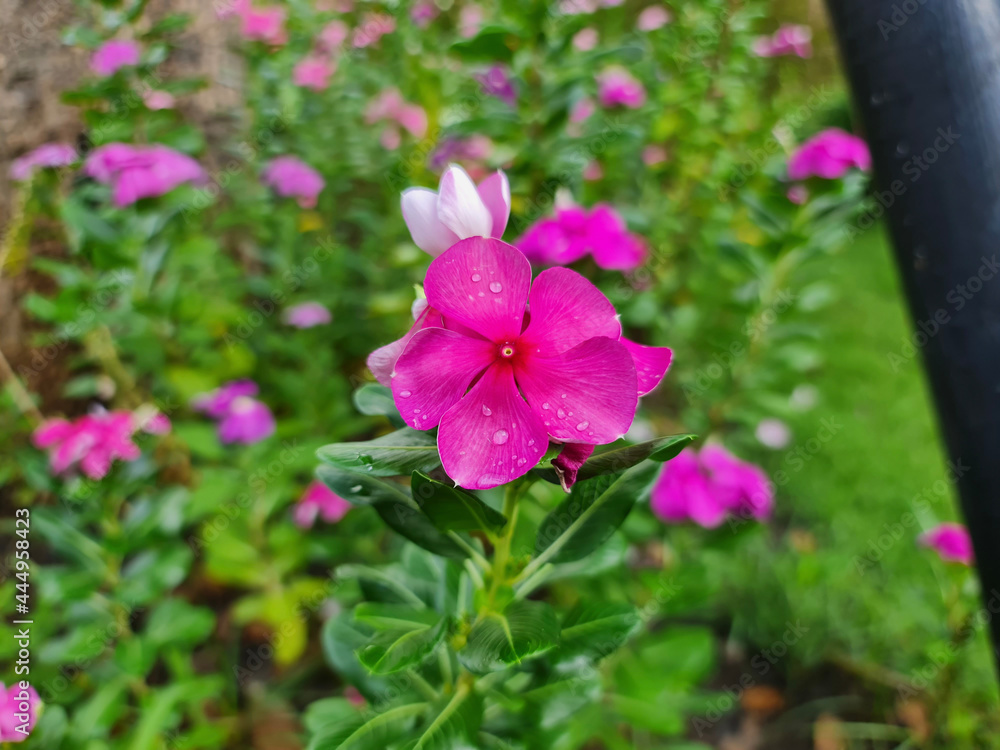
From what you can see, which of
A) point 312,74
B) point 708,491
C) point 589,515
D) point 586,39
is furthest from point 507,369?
point 586,39

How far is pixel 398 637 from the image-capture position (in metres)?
0.58

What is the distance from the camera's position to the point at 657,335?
179cm

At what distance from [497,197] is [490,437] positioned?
0.21 meters

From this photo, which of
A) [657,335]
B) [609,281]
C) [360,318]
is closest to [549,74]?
[609,281]

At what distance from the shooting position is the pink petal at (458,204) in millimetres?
466

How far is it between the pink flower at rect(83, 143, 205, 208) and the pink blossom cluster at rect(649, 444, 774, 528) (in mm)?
1386

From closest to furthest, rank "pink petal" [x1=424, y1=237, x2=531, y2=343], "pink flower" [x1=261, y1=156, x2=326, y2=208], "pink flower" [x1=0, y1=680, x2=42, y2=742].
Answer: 1. "pink petal" [x1=424, y1=237, x2=531, y2=343]
2. "pink flower" [x1=0, y1=680, x2=42, y2=742]
3. "pink flower" [x1=261, y1=156, x2=326, y2=208]

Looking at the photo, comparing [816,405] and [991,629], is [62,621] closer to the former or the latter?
[991,629]

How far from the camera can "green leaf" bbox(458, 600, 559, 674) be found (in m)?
Answer: 0.50

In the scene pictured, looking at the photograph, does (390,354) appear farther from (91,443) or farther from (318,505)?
(318,505)

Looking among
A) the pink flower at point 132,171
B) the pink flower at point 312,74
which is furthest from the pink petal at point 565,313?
the pink flower at point 312,74

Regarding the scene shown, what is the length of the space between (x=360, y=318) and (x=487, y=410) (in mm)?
1691

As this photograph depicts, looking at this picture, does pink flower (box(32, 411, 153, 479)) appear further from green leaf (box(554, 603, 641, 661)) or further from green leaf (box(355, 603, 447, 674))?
green leaf (box(554, 603, 641, 661))

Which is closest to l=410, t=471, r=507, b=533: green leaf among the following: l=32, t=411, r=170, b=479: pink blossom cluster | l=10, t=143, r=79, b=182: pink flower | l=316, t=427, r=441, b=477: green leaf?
l=316, t=427, r=441, b=477: green leaf
